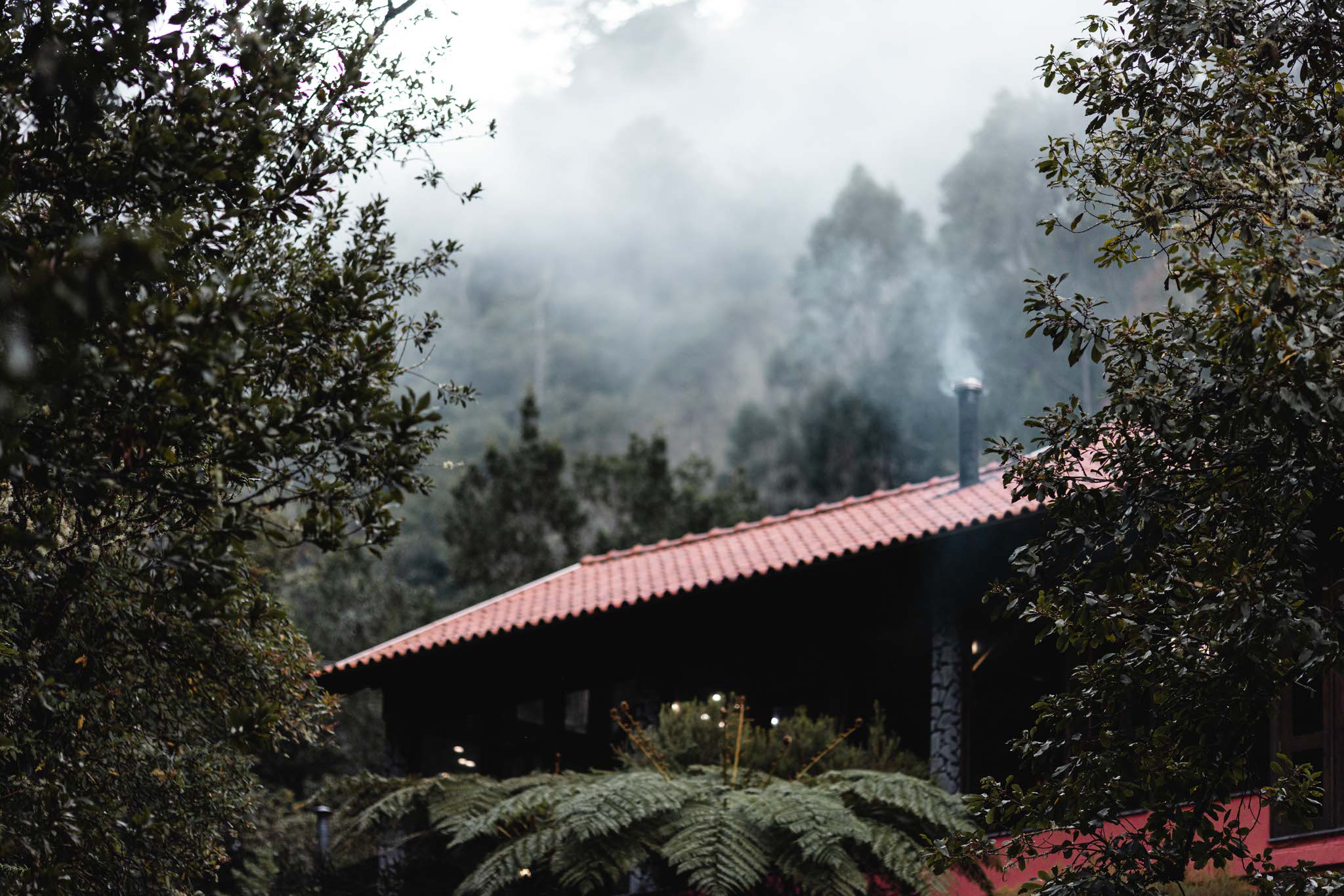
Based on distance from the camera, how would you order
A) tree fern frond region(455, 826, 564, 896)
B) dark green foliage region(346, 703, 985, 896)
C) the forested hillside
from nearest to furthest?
dark green foliage region(346, 703, 985, 896)
tree fern frond region(455, 826, 564, 896)
the forested hillside

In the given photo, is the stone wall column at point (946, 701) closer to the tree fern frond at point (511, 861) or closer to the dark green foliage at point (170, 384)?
the tree fern frond at point (511, 861)

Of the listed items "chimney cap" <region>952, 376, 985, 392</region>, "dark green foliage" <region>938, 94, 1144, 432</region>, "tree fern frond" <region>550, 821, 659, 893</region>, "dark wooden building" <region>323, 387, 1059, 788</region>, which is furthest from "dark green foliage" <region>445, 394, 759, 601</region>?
"tree fern frond" <region>550, 821, 659, 893</region>

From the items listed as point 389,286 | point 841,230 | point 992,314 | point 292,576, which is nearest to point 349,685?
point 389,286

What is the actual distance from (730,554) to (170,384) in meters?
9.52

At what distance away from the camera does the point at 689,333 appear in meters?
64.0

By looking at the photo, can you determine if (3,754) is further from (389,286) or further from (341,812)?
(341,812)

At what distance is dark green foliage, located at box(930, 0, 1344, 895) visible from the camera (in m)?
4.41

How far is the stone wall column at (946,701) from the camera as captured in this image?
10.7 metres

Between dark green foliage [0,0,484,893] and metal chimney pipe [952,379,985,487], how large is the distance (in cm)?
781

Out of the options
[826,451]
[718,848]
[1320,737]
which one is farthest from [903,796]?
[826,451]

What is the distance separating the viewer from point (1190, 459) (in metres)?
5.02

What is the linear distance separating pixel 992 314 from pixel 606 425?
20.2 metres

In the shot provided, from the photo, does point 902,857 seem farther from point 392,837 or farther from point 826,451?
point 826,451

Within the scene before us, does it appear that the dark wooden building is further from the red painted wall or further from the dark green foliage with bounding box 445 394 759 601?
the dark green foliage with bounding box 445 394 759 601
